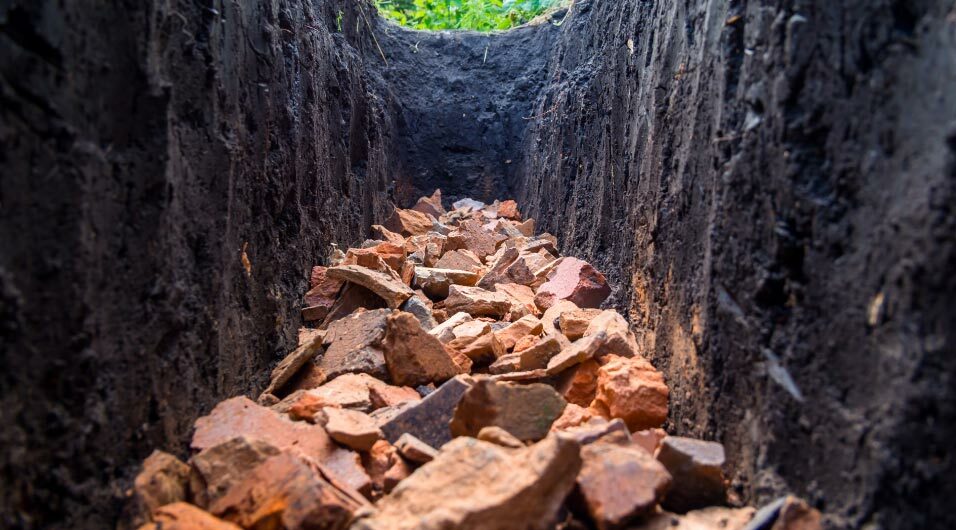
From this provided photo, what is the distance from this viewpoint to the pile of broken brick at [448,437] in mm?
1163

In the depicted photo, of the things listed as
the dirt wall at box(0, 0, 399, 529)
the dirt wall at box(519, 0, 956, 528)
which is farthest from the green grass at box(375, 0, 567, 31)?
the dirt wall at box(519, 0, 956, 528)

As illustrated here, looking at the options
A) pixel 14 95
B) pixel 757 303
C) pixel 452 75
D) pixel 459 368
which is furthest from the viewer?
pixel 452 75

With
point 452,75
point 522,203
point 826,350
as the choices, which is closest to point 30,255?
point 826,350

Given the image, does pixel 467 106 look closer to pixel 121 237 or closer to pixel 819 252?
pixel 121 237

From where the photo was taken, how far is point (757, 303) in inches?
52.1

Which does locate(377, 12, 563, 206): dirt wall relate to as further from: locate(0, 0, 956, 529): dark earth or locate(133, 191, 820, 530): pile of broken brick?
locate(0, 0, 956, 529): dark earth

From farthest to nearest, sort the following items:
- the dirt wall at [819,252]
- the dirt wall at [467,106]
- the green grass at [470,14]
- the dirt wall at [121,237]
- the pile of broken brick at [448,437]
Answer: the green grass at [470,14] → the dirt wall at [467,106] → the pile of broken brick at [448,437] → the dirt wall at [121,237] → the dirt wall at [819,252]

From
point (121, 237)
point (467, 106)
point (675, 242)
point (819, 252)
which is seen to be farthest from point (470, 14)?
point (819, 252)

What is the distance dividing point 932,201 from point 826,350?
0.32 meters

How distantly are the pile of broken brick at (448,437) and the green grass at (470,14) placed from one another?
498 centimetres

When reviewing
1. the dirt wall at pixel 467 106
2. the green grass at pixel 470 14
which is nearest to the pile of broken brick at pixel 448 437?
the dirt wall at pixel 467 106

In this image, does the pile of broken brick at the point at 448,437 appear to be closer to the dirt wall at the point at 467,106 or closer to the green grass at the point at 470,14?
the dirt wall at the point at 467,106

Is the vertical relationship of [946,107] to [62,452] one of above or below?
above

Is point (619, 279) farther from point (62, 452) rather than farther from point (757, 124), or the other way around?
point (62, 452)
